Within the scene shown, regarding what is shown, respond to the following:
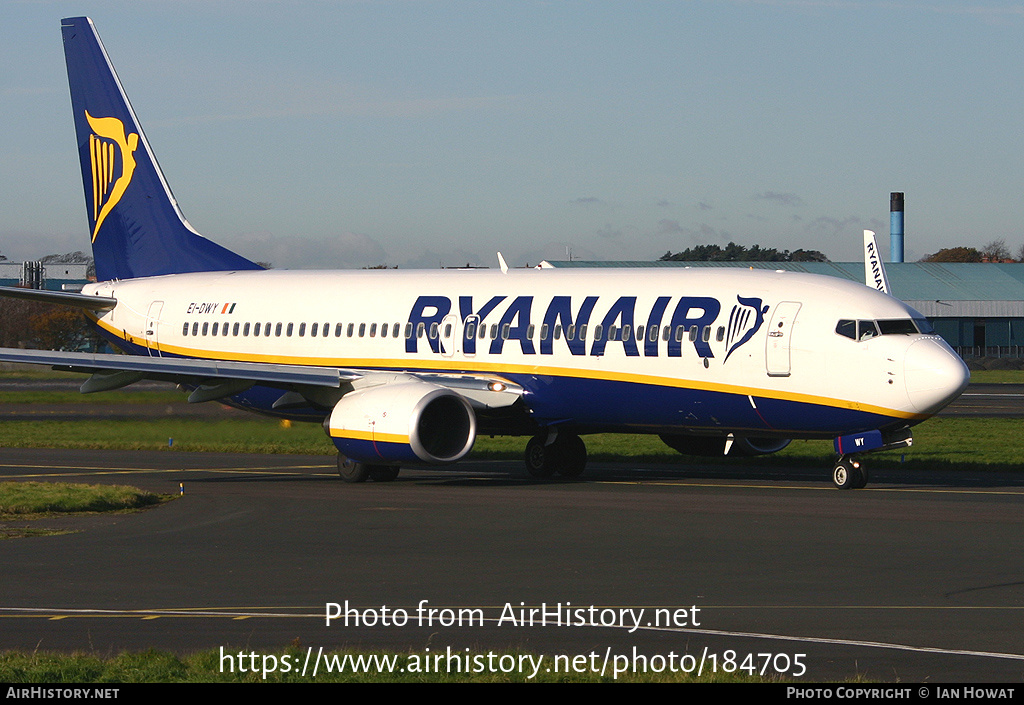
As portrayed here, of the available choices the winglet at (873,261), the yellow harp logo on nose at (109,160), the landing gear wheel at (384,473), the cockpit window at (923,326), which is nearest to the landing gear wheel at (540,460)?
the landing gear wheel at (384,473)

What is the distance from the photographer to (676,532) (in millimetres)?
21141

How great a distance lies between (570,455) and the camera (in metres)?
31.4

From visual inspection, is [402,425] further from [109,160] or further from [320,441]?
[109,160]

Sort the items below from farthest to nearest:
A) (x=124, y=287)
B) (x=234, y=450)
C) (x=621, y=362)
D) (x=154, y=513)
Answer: (x=234, y=450) < (x=124, y=287) < (x=621, y=362) < (x=154, y=513)

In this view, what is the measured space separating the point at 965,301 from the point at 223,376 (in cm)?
8547

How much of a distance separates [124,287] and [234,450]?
230 inches

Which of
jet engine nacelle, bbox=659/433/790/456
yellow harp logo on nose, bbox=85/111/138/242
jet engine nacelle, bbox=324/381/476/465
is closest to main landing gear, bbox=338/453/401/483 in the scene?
jet engine nacelle, bbox=324/381/476/465

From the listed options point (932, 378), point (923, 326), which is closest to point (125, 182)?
point (923, 326)

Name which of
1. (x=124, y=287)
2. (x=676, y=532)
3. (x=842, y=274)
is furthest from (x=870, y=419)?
(x=842, y=274)

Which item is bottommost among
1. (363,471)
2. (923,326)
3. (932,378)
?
(363,471)

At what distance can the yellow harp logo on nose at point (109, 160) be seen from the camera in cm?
3806

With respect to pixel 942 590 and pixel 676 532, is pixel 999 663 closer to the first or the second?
pixel 942 590

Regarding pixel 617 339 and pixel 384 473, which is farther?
pixel 384 473

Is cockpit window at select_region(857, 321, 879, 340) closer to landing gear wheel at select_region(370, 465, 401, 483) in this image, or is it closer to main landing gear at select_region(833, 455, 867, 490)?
main landing gear at select_region(833, 455, 867, 490)
